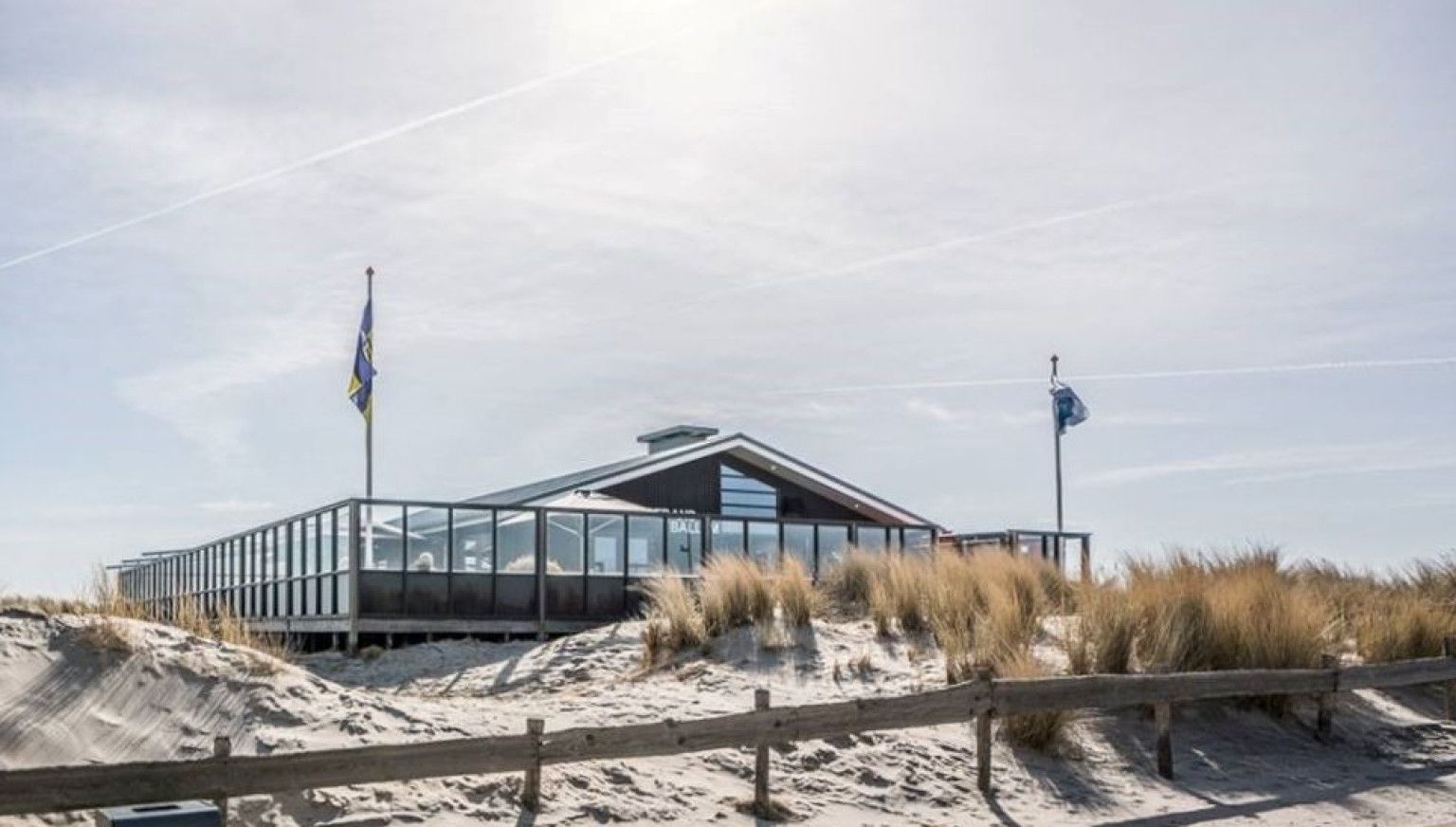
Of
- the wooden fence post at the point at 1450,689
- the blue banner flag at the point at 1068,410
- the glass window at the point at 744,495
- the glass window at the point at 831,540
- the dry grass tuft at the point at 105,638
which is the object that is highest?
the blue banner flag at the point at 1068,410

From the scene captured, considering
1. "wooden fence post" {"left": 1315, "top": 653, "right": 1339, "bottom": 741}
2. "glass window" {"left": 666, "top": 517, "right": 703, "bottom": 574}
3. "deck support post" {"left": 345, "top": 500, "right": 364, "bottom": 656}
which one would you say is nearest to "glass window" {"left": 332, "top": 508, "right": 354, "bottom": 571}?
"deck support post" {"left": 345, "top": 500, "right": 364, "bottom": 656}

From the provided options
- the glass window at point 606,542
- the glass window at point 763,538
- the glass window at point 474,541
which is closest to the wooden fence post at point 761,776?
the glass window at point 474,541

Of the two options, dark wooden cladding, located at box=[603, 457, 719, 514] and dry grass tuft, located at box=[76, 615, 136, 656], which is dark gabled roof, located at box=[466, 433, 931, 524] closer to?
dark wooden cladding, located at box=[603, 457, 719, 514]

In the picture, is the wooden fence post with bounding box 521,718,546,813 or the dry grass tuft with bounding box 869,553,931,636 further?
the dry grass tuft with bounding box 869,553,931,636

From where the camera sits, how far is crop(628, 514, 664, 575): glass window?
2781cm

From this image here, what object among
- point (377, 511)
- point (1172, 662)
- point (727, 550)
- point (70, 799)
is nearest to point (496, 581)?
point (377, 511)

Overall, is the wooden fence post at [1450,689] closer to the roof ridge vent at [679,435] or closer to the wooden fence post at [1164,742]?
the wooden fence post at [1164,742]

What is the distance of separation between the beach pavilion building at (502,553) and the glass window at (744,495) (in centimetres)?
223

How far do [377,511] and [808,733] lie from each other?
14035 millimetres

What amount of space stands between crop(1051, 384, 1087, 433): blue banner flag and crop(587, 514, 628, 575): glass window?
1242 cm

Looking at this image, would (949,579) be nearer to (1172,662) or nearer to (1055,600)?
(1055,600)

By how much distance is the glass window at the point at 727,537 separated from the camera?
28859 mm

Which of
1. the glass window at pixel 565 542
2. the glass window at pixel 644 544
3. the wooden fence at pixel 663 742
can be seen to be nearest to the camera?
the wooden fence at pixel 663 742

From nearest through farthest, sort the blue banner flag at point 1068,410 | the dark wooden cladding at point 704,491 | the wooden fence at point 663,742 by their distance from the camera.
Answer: the wooden fence at point 663,742 < the dark wooden cladding at point 704,491 < the blue banner flag at point 1068,410
